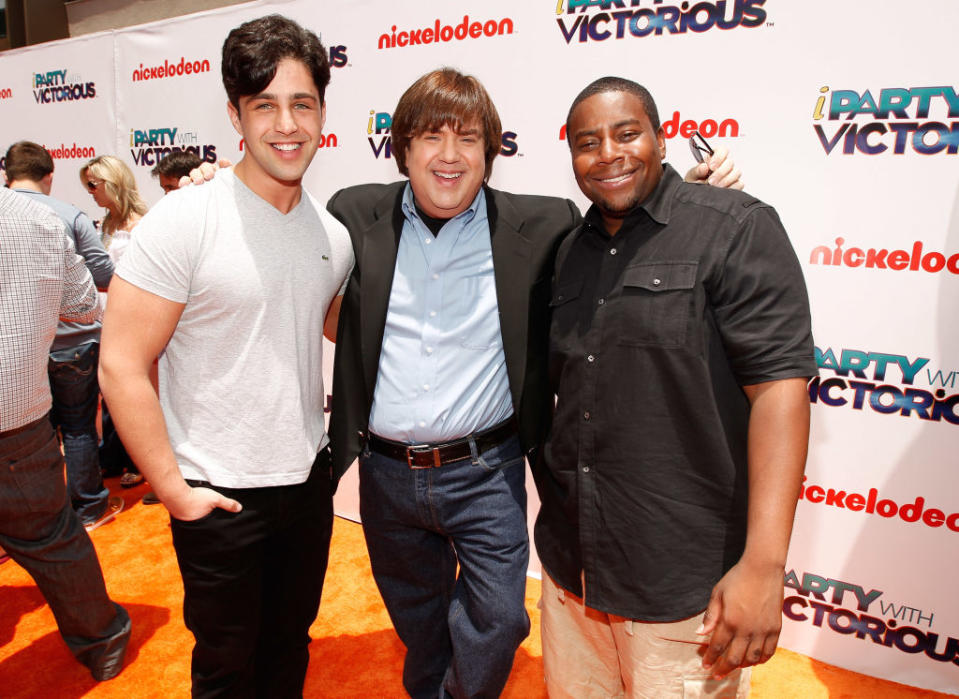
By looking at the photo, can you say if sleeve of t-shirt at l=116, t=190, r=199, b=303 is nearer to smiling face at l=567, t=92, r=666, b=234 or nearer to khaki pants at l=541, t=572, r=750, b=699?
smiling face at l=567, t=92, r=666, b=234

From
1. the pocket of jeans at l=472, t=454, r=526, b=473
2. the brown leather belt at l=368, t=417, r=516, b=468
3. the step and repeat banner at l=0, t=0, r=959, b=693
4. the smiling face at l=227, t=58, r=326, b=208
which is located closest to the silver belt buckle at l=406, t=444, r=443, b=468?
the brown leather belt at l=368, t=417, r=516, b=468

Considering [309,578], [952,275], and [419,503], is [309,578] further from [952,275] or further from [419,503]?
[952,275]

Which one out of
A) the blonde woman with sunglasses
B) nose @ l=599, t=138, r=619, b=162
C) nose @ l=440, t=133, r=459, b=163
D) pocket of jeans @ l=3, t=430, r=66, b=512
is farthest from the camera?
the blonde woman with sunglasses

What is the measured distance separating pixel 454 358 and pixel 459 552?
676 mm

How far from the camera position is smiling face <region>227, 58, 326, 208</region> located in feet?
5.53

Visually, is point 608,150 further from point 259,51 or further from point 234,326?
point 234,326

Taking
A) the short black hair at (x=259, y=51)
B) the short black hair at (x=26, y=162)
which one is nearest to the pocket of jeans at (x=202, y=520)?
the short black hair at (x=259, y=51)

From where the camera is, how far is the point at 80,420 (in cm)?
374

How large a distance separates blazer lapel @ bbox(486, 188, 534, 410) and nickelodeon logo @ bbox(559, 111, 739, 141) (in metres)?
1.11

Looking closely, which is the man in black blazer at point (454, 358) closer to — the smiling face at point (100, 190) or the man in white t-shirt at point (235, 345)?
the man in white t-shirt at point (235, 345)

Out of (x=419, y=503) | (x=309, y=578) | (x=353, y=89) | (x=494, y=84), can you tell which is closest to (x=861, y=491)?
(x=419, y=503)

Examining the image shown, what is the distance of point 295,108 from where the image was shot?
1717 mm

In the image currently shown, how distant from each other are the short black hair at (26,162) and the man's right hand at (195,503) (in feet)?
10.1

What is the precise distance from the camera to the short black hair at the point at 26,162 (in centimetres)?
363
